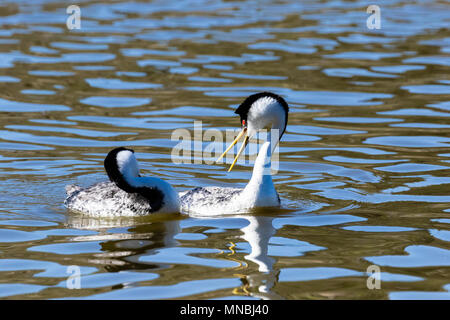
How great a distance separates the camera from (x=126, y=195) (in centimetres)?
1128

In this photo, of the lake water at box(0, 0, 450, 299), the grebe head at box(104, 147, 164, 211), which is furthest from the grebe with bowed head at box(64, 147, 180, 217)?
the lake water at box(0, 0, 450, 299)

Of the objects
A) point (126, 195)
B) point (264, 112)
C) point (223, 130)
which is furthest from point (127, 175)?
point (223, 130)

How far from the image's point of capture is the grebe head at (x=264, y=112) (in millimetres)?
10883

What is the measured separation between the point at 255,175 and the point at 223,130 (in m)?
4.59

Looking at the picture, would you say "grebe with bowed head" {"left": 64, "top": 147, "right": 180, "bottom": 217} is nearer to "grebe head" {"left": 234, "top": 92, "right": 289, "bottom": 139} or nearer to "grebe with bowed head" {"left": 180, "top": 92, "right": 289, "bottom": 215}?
"grebe with bowed head" {"left": 180, "top": 92, "right": 289, "bottom": 215}

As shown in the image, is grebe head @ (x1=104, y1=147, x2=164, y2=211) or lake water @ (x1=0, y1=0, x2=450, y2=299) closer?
lake water @ (x1=0, y1=0, x2=450, y2=299)

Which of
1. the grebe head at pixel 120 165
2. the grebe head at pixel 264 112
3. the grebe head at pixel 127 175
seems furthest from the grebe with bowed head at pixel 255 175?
the grebe head at pixel 120 165

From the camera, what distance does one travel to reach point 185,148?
14.9 metres

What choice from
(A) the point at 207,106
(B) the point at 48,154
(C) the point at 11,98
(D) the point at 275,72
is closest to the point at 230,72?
(D) the point at 275,72

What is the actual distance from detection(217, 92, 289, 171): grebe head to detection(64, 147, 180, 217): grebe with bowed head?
3.08 ft

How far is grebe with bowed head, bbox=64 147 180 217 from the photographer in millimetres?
10875

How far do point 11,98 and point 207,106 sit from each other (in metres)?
4.02

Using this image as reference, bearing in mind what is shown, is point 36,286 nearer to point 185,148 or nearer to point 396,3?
point 185,148

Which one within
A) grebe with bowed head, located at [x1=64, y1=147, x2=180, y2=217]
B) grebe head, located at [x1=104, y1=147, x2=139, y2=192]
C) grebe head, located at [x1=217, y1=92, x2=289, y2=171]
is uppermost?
grebe head, located at [x1=217, y1=92, x2=289, y2=171]
